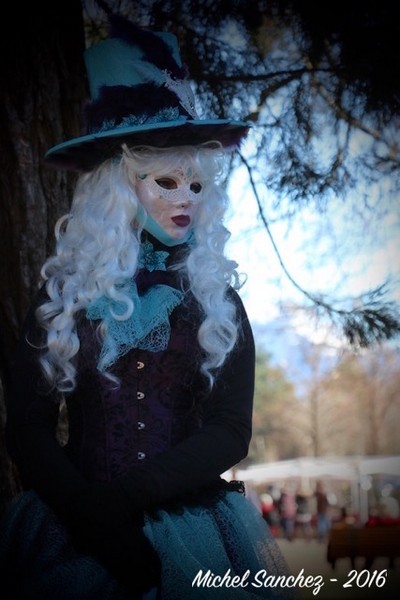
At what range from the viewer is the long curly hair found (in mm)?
1934

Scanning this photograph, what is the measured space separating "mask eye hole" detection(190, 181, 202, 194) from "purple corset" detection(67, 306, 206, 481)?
384 millimetres

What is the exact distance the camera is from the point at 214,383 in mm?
1919

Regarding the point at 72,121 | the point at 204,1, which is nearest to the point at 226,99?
the point at 204,1

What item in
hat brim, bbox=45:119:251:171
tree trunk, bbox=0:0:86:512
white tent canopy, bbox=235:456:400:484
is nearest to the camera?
hat brim, bbox=45:119:251:171

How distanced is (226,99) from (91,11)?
Result: 0.70 m

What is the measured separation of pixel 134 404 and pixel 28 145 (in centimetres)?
127

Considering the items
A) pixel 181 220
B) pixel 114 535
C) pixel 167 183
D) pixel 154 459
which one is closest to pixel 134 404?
pixel 154 459

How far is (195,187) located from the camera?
210 centimetres

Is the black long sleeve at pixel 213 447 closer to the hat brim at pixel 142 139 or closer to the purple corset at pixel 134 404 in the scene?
the purple corset at pixel 134 404

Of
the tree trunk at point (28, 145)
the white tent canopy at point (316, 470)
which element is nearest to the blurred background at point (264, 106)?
the tree trunk at point (28, 145)

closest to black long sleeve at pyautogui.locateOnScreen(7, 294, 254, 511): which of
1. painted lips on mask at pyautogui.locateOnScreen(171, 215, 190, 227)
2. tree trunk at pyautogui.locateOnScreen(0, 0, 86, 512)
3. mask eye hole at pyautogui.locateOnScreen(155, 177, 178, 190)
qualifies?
painted lips on mask at pyautogui.locateOnScreen(171, 215, 190, 227)

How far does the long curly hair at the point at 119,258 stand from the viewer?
1.93 meters

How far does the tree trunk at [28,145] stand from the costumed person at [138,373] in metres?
0.50

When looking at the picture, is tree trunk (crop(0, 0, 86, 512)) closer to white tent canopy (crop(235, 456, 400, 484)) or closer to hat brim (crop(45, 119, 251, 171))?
hat brim (crop(45, 119, 251, 171))
